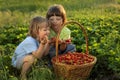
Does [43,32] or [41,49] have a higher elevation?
[43,32]

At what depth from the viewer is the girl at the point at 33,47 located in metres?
4.93

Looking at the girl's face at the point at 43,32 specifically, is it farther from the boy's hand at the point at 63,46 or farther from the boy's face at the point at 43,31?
the boy's hand at the point at 63,46

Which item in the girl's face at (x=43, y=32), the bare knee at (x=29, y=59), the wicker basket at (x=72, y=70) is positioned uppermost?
the girl's face at (x=43, y=32)

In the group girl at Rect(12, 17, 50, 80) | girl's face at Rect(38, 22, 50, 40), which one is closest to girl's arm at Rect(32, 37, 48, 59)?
girl at Rect(12, 17, 50, 80)

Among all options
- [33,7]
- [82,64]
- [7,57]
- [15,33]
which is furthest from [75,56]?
[33,7]

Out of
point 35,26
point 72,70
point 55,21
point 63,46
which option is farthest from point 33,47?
point 72,70

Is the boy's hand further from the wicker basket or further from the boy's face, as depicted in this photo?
the wicker basket

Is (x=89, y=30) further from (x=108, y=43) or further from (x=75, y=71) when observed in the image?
(x=75, y=71)

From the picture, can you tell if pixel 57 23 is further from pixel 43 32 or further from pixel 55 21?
pixel 43 32

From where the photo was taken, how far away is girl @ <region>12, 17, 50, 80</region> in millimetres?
4934

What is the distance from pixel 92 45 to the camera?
5754 mm

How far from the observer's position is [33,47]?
16.7 ft

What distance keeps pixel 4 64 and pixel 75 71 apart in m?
1.19

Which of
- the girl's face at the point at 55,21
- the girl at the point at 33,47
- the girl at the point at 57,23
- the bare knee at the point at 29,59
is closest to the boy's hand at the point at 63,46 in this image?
the girl at the point at 57,23
